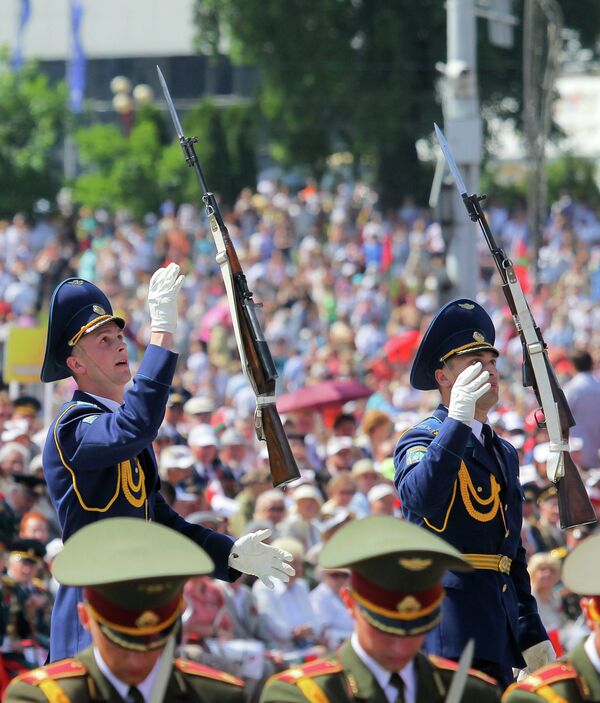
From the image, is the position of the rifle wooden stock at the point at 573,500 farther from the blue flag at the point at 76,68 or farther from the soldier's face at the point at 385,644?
→ the blue flag at the point at 76,68

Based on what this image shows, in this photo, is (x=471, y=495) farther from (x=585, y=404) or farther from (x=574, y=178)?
(x=574, y=178)

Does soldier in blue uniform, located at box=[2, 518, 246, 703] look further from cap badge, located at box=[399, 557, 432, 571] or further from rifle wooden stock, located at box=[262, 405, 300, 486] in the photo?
rifle wooden stock, located at box=[262, 405, 300, 486]

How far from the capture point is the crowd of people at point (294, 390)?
11078mm

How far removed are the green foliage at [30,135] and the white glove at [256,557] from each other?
32154mm

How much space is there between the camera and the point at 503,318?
21031 mm

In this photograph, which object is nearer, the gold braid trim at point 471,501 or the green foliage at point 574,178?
the gold braid trim at point 471,501

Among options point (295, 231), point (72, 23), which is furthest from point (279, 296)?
point (72, 23)

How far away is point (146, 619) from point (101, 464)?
5.37ft

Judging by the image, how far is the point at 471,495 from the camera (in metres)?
6.14

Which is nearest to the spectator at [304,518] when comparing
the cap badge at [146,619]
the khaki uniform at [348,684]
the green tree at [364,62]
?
the khaki uniform at [348,684]

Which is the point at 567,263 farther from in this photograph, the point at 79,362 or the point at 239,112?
the point at 79,362

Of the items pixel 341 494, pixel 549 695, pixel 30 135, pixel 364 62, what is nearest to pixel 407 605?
pixel 549 695

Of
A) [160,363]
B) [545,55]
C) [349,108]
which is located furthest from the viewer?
[349,108]

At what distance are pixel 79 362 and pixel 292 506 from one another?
262 inches
